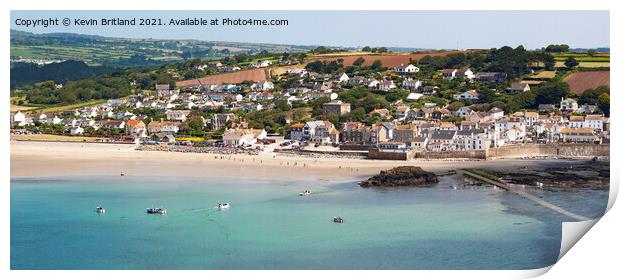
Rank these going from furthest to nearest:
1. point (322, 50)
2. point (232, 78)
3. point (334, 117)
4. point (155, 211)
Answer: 1. point (322, 50)
2. point (232, 78)
3. point (334, 117)
4. point (155, 211)

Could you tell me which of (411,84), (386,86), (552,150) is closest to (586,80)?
(552,150)

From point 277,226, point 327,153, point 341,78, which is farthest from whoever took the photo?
point 341,78

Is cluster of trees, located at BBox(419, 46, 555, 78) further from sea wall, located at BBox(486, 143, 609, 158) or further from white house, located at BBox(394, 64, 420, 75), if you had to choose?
sea wall, located at BBox(486, 143, 609, 158)

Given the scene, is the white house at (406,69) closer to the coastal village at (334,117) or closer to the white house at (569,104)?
the coastal village at (334,117)

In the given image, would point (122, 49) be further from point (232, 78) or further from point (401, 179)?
point (401, 179)

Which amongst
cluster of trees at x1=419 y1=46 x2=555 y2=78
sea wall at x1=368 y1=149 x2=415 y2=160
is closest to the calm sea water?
sea wall at x1=368 y1=149 x2=415 y2=160

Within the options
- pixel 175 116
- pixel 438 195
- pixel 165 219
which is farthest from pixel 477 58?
pixel 165 219
